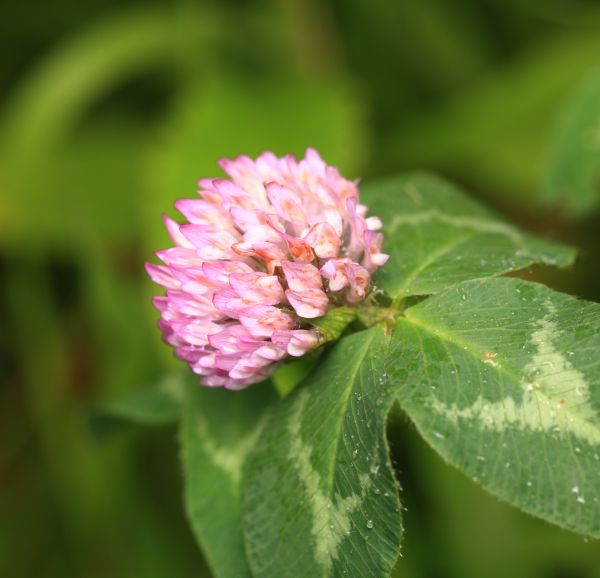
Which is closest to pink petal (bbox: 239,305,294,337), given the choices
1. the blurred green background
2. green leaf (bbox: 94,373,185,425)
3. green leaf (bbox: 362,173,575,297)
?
green leaf (bbox: 362,173,575,297)

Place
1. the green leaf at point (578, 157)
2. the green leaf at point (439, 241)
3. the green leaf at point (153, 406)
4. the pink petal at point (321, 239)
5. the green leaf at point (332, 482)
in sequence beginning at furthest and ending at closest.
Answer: the green leaf at point (578, 157) < the green leaf at point (153, 406) < the green leaf at point (439, 241) < the pink petal at point (321, 239) < the green leaf at point (332, 482)

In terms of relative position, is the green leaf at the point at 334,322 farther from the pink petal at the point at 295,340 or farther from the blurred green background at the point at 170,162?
the blurred green background at the point at 170,162

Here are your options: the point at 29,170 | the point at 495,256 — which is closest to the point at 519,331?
the point at 495,256

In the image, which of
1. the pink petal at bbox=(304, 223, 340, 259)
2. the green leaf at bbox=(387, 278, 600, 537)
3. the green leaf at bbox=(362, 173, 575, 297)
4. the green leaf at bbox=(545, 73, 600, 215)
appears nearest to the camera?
the green leaf at bbox=(387, 278, 600, 537)

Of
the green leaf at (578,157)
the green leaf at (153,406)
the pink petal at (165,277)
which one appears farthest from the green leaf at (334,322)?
the green leaf at (578,157)

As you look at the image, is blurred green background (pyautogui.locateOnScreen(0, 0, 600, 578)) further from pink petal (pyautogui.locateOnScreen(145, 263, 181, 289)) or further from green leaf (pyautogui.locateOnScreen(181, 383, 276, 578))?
pink petal (pyautogui.locateOnScreen(145, 263, 181, 289))

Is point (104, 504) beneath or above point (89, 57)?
beneath

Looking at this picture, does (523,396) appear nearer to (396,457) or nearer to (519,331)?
(519,331)
